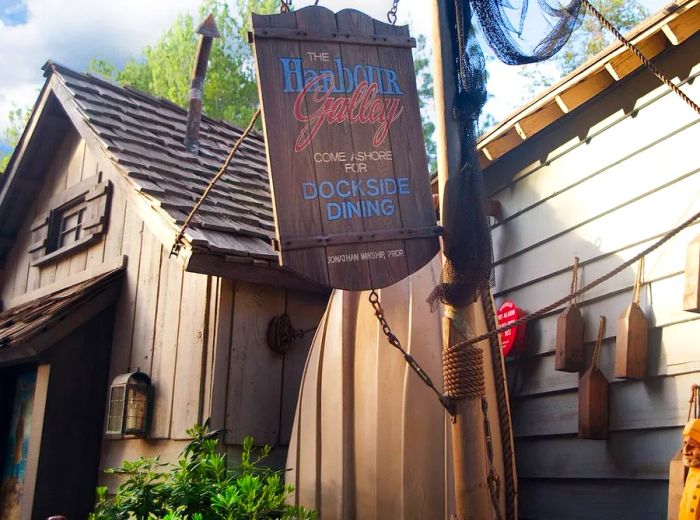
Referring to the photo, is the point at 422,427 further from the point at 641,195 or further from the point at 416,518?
the point at 641,195

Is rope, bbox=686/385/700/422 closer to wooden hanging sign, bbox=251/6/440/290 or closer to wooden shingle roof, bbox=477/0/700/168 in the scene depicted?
wooden hanging sign, bbox=251/6/440/290

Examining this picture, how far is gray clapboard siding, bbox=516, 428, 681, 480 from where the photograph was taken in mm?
3904

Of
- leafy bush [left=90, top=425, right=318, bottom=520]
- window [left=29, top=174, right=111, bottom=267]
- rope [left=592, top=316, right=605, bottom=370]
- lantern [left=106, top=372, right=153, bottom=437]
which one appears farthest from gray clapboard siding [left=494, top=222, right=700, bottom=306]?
window [left=29, top=174, right=111, bottom=267]

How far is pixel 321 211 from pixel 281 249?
245mm

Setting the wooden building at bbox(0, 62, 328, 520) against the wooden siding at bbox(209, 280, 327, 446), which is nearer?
the wooden siding at bbox(209, 280, 327, 446)

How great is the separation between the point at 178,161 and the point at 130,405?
241 centimetres

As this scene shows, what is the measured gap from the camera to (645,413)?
4027 millimetres

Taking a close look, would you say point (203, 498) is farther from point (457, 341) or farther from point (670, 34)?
point (670, 34)

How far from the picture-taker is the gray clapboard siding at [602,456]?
390 cm

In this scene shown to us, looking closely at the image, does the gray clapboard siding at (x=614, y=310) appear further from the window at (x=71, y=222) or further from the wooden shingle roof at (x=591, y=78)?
the window at (x=71, y=222)

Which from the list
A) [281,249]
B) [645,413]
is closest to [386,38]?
[281,249]

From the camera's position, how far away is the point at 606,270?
14.6ft

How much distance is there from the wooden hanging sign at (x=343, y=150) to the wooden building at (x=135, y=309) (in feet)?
7.04

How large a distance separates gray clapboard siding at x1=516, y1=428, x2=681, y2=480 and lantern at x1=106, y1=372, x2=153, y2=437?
111 inches
